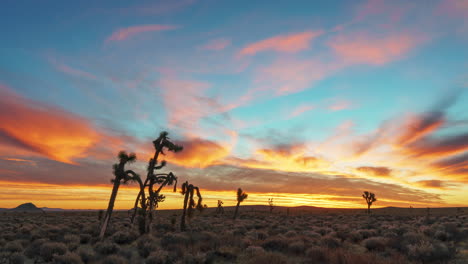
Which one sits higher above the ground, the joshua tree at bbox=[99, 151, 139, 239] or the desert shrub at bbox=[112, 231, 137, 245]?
the joshua tree at bbox=[99, 151, 139, 239]

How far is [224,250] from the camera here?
13.8m

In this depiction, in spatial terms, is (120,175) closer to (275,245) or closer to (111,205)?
(111,205)

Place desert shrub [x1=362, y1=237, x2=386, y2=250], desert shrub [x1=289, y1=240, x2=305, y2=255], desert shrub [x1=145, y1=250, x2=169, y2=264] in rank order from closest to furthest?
desert shrub [x1=145, y1=250, x2=169, y2=264]
desert shrub [x1=289, y1=240, x2=305, y2=255]
desert shrub [x1=362, y1=237, x2=386, y2=250]

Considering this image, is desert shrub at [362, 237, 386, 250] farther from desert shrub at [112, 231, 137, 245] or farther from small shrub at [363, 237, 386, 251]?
desert shrub at [112, 231, 137, 245]

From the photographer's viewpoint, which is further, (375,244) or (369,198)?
(369,198)

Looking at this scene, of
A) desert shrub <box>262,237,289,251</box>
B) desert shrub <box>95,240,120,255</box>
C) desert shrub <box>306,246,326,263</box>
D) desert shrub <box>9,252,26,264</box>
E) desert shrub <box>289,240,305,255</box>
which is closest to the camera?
desert shrub <box>9,252,26,264</box>

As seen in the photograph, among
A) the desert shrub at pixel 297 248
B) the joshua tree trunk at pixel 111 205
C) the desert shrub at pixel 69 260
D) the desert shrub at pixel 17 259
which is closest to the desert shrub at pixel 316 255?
the desert shrub at pixel 297 248

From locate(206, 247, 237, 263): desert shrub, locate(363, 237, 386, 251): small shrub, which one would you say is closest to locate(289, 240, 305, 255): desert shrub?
locate(206, 247, 237, 263): desert shrub

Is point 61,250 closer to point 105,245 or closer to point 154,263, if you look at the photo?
point 105,245

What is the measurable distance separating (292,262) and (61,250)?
1195 centimetres

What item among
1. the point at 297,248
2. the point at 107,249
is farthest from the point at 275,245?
the point at 107,249

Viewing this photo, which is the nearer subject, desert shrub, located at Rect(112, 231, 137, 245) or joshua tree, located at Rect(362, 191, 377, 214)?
desert shrub, located at Rect(112, 231, 137, 245)

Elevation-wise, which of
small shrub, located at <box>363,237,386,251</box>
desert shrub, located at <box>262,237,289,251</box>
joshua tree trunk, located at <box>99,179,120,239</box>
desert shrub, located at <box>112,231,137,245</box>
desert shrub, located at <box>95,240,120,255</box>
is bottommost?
desert shrub, located at <box>112,231,137,245</box>

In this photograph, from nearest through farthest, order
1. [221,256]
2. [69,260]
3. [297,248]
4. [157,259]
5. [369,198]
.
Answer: [69,260]
[157,259]
[221,256]
[297,248]
[369,198]
